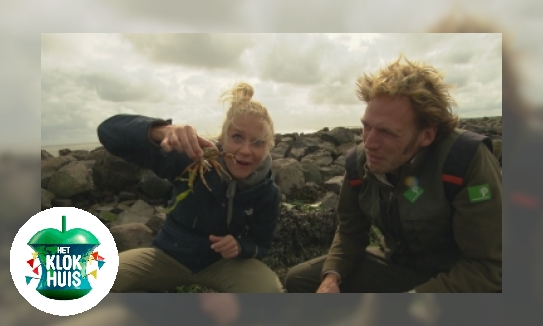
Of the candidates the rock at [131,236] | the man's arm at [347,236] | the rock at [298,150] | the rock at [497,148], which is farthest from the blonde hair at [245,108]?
the rock at [497,148]

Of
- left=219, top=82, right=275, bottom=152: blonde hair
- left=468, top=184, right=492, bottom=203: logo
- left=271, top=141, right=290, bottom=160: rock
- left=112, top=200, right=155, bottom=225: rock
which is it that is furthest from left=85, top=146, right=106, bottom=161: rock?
left=468, top=184, right=492, bottom=203: logo

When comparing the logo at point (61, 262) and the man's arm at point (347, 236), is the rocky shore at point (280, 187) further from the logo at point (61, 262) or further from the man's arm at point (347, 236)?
the logo at point (61, 262)

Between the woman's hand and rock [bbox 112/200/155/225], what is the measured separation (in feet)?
1.07

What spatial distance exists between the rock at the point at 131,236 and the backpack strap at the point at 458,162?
151 centimetres

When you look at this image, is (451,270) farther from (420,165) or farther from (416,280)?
(420,165)

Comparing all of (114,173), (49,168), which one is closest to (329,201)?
(114,173)

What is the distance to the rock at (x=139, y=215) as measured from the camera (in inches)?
119

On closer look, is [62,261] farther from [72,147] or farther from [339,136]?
[339,136]

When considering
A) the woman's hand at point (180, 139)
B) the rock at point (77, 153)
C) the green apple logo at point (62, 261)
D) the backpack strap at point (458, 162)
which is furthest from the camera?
the rock at point (77, 153)

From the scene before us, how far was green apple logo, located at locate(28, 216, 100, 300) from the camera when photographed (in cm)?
268

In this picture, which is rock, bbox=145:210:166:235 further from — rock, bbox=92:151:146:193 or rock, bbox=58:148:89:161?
rock, bbox=58:148:89:161

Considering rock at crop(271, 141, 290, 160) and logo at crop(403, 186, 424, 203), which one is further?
rock at crop(271, 141, 290, 160)

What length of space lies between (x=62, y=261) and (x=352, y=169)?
4.86ft

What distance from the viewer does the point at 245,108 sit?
9.81 ft
